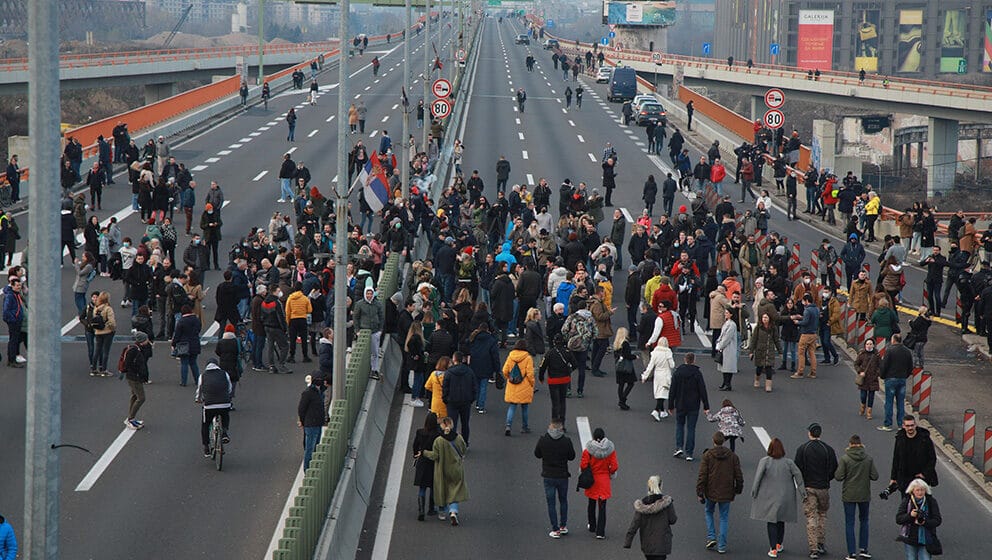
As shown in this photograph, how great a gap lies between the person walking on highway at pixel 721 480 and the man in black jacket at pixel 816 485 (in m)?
0.81

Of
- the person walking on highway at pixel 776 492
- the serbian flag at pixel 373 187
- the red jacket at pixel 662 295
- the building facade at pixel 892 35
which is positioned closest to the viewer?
the person walking on highway at pixel 776 492

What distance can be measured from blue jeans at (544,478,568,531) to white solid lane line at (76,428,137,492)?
226 inches

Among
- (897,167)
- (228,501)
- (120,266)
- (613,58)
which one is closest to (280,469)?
(228,501)

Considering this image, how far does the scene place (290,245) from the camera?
30484 mm

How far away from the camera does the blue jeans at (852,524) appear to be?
1515 cm

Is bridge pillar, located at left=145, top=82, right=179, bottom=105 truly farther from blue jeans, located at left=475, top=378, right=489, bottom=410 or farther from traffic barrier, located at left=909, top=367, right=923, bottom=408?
traffic barrier, located at left=909, top=367, right=923, bottom=408

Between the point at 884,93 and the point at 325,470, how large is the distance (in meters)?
74.3

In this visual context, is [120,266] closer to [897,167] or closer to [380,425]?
[380,425]

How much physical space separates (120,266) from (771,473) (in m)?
16.4

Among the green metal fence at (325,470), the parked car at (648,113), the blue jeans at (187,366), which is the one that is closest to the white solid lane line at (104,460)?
the blue jeans at (187,366)

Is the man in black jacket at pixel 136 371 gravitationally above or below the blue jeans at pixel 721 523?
above

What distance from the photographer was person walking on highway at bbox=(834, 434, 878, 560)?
49.4ft

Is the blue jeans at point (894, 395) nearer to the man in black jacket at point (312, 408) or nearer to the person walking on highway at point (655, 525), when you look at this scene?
the person walking on highway at point (655, 525)

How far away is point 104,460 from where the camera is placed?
57.9 feet
